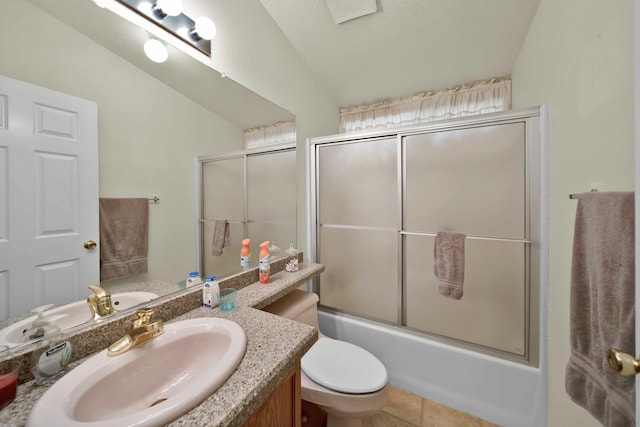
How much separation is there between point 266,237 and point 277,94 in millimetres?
969

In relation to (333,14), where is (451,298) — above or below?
below

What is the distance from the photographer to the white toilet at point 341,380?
1.02 m

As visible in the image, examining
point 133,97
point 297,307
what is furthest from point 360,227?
point 133,97

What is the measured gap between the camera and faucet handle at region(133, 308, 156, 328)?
2.42 ft

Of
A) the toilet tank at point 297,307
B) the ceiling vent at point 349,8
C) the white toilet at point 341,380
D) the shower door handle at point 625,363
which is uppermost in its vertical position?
the ceiling vent at point 349,8

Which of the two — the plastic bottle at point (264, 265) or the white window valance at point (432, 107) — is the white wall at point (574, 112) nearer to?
the white window valance at point (432, 107)

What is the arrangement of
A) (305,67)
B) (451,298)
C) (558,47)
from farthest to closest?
(305,67), (451,298), (558,47)

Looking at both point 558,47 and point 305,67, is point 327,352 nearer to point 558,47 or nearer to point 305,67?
point 558,47

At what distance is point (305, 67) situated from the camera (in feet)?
6.07

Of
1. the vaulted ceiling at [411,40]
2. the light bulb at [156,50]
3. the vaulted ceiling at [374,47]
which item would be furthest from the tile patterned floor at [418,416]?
the vaulted ceiling at [411,40]

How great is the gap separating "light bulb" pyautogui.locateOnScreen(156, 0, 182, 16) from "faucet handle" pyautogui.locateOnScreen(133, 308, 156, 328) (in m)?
1.18

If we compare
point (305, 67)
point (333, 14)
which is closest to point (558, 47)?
point (333, 14)

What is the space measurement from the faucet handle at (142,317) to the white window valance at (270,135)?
847 mm

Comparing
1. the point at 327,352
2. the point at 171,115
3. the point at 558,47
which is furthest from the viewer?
the point at 327,352
